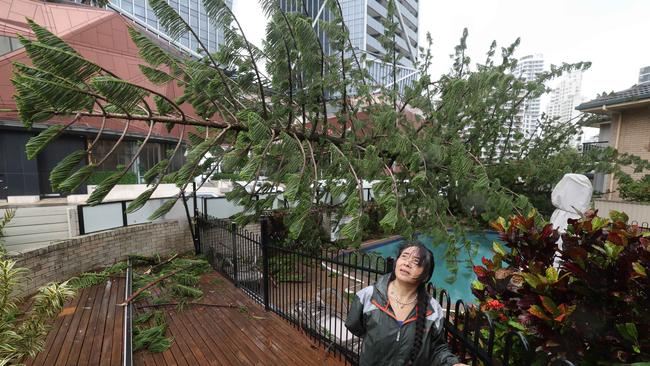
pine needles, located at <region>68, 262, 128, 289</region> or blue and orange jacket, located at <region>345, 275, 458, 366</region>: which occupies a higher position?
blue and orange jacket, located at <region>345, 275, 458, 366</region>

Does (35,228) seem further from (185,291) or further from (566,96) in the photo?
(566,96)

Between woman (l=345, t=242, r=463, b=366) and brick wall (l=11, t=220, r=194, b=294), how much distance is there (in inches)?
195

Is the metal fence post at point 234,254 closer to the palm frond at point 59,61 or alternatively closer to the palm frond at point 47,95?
the palm frond at point 47,95

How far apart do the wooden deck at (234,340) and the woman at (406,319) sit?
197 cm

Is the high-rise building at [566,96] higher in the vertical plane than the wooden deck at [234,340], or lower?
higher

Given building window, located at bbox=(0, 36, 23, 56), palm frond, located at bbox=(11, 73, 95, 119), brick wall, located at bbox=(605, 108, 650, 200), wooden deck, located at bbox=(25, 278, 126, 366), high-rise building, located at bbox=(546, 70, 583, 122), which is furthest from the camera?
high-rise building, located at bbox=(546, 70, 583, 122)

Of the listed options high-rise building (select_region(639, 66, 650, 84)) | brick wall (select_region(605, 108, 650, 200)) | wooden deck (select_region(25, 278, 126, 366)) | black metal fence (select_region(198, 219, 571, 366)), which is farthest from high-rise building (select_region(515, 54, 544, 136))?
high-rise building (select_region(639, 66, 650, 84))

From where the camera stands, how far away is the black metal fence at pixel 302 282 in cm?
239

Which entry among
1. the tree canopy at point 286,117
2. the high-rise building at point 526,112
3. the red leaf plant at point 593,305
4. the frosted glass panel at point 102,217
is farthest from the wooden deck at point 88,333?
the high-rise building at point 526,112

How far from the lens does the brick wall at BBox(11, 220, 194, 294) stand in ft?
15.0

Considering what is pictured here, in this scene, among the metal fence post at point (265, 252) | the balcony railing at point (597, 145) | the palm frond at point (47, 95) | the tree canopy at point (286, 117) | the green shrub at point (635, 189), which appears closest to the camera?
the palm frond at point (47, 95)

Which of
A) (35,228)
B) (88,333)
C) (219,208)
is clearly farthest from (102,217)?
(88,333)

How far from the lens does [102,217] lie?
235 inches

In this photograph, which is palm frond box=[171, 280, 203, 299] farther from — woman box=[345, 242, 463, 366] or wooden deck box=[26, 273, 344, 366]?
woman box=[345, 242, 463, 366]
